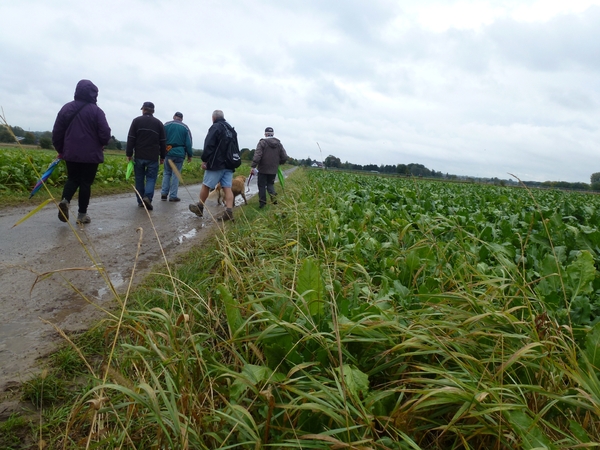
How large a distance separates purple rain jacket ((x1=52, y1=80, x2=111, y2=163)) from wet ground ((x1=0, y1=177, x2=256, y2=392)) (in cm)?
108

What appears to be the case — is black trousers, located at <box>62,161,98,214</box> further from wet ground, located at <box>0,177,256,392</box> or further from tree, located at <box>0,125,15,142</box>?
tree, located at <box>0,125,15,142</box>

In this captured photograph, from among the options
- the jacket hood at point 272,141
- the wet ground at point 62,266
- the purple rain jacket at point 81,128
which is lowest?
the wet ground at point 62,266

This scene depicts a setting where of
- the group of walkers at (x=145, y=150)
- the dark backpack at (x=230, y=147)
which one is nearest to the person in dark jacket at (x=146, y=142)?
the group of walkers at (x=145, y=150)

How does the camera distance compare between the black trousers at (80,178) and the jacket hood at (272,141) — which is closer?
the black trousers at (80,178)

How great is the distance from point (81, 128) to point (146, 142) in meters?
2.51

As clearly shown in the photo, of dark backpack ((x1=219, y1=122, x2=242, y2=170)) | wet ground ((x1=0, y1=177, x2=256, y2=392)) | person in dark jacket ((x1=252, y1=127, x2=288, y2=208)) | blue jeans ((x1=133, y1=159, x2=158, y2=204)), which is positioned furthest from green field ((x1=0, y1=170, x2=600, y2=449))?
person in dark jacket ((x1=252, y1=127, x2=288, y2=208))

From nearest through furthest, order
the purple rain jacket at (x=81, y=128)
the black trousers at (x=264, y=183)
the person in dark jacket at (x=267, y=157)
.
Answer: the purple rain jacket at (x=81, y=128) → the person in dark jacket at (x=267, y=157) → the black trousers at (x=264, y=183)

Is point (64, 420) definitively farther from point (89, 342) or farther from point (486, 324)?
point (486, 324)

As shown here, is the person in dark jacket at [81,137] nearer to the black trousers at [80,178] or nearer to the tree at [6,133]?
the black trousers at [80,178]

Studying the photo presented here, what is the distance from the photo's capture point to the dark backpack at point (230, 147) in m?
7.84

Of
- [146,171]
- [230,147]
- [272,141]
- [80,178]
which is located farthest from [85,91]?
[272,141]

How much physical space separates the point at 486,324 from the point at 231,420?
49.1 inches

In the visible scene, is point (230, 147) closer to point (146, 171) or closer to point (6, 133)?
point (146, 171)

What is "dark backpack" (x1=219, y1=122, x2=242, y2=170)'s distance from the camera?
784 cm
